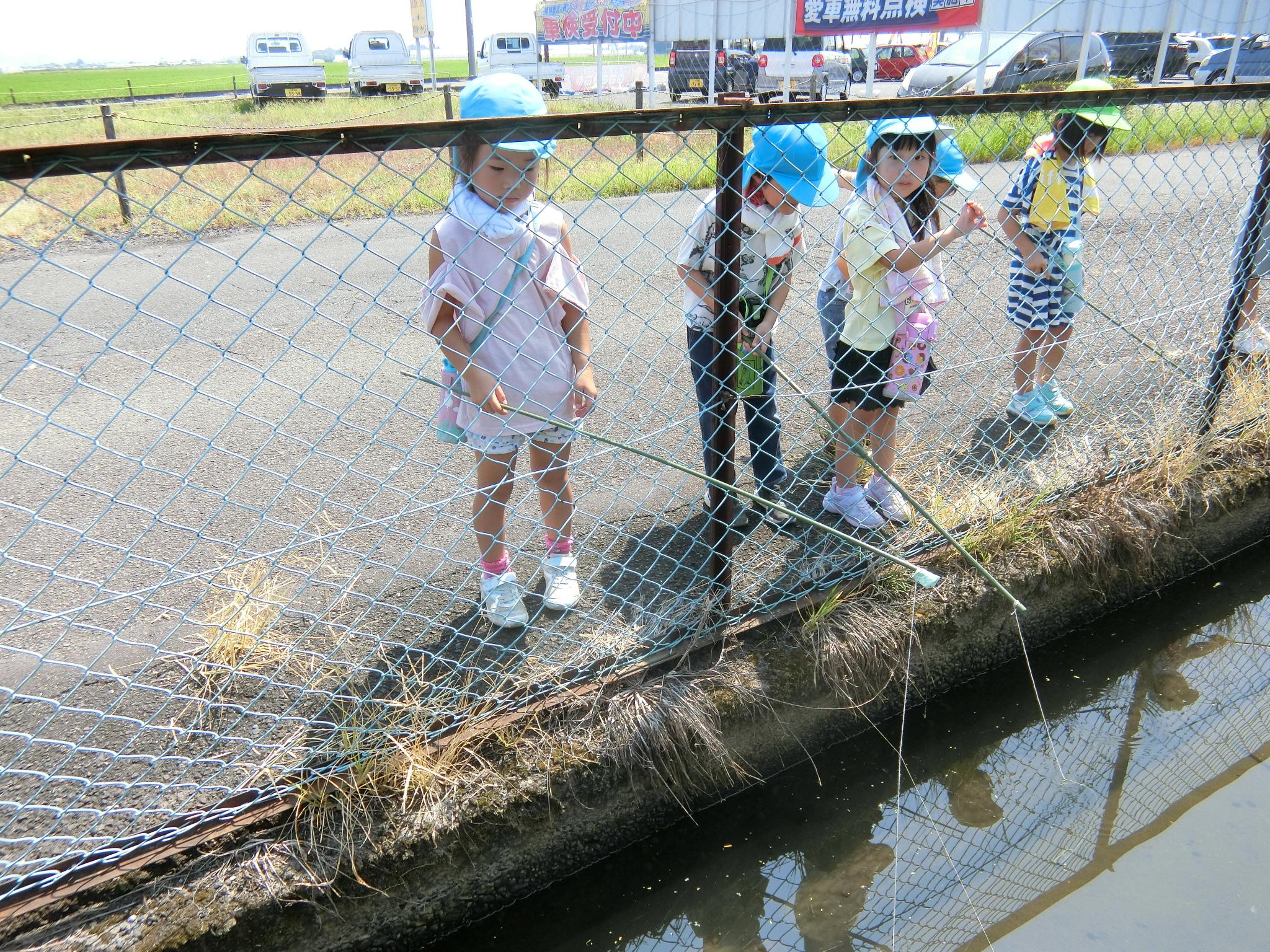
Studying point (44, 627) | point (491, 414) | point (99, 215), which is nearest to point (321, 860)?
point (491, 414)

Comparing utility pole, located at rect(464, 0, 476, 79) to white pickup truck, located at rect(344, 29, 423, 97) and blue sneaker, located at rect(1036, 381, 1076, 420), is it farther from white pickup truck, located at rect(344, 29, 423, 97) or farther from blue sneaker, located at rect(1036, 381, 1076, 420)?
white pickup truck, located at rect(344, 29, 423, 97)

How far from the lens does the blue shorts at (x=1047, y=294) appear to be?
3342mm

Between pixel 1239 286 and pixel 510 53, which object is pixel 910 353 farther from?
pixel 510 53

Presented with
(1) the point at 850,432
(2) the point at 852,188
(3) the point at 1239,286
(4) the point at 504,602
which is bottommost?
(4) the point at 504,602

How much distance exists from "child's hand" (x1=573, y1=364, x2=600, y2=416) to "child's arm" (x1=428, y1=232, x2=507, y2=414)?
227 mm

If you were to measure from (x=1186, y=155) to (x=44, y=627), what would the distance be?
35.8 feet

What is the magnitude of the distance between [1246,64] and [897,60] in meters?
7.14

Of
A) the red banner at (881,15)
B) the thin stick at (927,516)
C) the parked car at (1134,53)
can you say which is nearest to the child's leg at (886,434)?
the thin stick at (927,516)

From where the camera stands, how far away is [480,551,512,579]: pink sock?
243cm

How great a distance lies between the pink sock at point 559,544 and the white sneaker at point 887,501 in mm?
1043

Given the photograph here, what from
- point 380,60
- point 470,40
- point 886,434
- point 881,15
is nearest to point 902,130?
point 886,434

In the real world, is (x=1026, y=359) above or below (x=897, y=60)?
below

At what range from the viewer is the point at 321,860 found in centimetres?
178

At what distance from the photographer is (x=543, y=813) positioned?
6.62 feet
